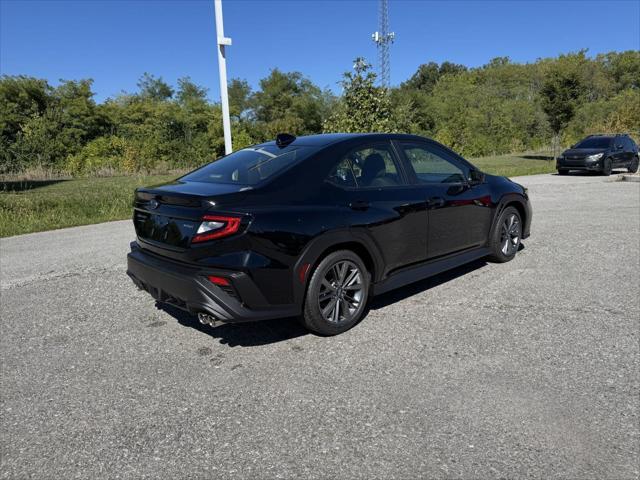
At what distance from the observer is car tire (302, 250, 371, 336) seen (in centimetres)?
357

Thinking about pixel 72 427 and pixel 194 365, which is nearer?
pixel 72 427

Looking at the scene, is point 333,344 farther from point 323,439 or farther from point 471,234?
point 471,234

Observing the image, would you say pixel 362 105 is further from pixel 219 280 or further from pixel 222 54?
pixel 219 280

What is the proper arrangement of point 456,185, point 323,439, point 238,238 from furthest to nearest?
point 456,185 < point 238,238 < point 323,439

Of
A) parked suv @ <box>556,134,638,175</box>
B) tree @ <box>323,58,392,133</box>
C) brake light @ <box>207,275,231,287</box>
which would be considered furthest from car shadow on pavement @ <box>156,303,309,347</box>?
parked suv @ <box>556,134,638,175</box>

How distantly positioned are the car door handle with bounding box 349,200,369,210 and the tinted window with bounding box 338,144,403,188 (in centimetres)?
17

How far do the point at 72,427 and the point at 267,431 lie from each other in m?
1.12

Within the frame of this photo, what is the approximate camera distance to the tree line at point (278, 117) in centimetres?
2341

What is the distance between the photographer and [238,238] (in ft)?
10.4

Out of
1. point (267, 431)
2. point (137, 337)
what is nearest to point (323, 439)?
point (267, 431)

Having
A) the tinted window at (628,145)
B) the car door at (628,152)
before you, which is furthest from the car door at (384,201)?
the tinted window at (628,145)

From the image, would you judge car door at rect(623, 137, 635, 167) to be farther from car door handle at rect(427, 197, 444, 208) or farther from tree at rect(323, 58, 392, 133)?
car door handle at rect(427, 197, 444, 208)

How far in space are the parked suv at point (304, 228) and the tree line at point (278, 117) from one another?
10748mm

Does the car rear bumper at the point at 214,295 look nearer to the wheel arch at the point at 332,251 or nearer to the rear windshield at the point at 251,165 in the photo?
the wheel arch at the point at 332,251
